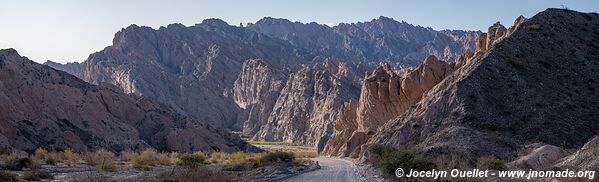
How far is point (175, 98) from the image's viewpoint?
580 ft

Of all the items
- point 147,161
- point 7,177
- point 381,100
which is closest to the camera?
point 7,177

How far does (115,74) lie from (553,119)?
496ft

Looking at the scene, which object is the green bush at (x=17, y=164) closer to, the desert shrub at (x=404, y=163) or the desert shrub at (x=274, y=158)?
the desert shrub at (x=274, y=158)

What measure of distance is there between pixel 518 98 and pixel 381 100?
27839 millimetres

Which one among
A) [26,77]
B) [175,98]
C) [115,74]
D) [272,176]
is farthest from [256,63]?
[272,176]

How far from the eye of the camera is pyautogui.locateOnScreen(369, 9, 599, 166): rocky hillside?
45.9m

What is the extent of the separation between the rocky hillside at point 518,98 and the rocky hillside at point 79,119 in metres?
23.8

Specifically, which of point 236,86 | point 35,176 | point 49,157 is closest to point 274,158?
point 49,157

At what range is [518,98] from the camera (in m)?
51.6

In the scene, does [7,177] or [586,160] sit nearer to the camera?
[586,160]

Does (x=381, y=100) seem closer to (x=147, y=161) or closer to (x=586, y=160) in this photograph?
(x=147, y=161)

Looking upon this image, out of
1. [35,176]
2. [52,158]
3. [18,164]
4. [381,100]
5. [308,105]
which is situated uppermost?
[308,105]

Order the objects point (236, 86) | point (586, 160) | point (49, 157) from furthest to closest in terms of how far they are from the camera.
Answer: point (236, 86), point (49, 157), point (586, 160)

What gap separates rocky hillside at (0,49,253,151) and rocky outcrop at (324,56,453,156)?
549 inches
